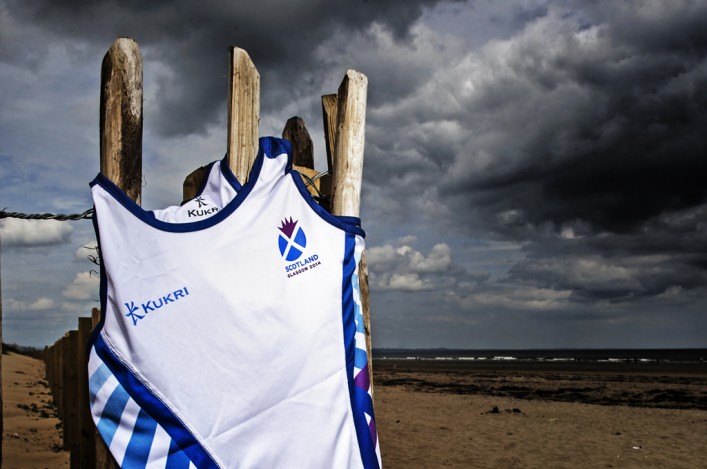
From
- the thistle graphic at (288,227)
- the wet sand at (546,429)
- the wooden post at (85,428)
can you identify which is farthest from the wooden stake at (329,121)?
the wet sand at (546,429)

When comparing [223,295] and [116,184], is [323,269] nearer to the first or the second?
[223,295]

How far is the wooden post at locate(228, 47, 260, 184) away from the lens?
3264mm

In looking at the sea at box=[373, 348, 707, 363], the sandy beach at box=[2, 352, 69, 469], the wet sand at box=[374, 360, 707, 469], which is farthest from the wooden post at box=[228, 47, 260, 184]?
the sea at box=[373, 348, 707, 363]

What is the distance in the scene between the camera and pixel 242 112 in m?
3.33

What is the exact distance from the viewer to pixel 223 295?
2684mm

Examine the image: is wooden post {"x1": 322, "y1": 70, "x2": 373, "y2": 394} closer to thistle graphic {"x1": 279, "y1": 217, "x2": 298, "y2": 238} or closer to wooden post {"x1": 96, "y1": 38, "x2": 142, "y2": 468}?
thistle graphic {"x1": 279, "y1": 217, "x2": 298, "y2": 238}

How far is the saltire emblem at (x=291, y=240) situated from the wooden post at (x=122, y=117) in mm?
689

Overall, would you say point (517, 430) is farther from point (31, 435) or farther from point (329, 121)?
point (329, 121)

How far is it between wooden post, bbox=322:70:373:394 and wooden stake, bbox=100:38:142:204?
3.55ft

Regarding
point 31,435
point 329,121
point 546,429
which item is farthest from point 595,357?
point 329,121

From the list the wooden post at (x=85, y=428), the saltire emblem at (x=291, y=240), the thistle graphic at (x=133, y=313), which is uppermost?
the saltire emblem at (x=291, y=240)

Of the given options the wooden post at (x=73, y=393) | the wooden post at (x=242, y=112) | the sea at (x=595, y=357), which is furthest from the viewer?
the sea at (x=595, y=357)

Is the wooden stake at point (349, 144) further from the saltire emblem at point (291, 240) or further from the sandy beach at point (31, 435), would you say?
the sandy beach at point (31, 435)

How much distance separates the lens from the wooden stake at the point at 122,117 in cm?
290
